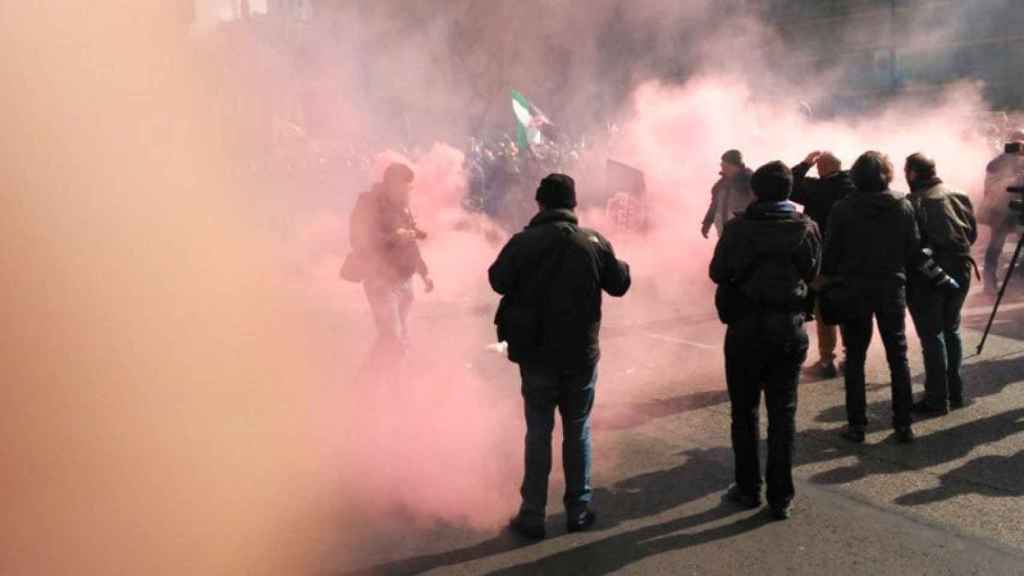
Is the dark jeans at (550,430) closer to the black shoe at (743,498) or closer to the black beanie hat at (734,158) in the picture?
the black shoe at (743,498)

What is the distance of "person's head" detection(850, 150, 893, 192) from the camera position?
15.1ft

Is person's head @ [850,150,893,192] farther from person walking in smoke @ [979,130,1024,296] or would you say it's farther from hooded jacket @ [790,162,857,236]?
person walking in smoke @ [979,130,1024,296]

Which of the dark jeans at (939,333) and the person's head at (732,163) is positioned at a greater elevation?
the person's head at (732,163)

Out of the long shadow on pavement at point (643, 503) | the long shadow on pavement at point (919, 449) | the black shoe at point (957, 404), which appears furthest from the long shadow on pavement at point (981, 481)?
the long shadow on pavement at point (643, 503)

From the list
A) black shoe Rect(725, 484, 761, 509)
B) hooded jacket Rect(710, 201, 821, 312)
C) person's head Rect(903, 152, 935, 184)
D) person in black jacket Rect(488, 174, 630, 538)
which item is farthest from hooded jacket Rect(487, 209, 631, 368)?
person's head Rect(903, 152, 935, 184)

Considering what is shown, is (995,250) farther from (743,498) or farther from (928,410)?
(743,498)

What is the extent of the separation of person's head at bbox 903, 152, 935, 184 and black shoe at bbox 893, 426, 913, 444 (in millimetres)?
1445

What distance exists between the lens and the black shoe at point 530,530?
Result: 146 inches

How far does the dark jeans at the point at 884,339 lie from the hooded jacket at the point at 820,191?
0.98 m

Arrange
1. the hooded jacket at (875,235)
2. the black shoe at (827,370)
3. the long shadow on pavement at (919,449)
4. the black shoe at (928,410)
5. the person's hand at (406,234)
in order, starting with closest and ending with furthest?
the long shadow on pavement at (919,449) < the hooded jacket at (875,235) < the black shoe at (928,410) < the person's hand at (406,234) < the black shoe at (827,370)

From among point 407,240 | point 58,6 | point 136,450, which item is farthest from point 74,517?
point 407,240

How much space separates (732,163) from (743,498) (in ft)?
11.4

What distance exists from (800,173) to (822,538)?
2.98m

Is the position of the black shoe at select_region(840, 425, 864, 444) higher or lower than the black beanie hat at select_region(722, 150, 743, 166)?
lower
